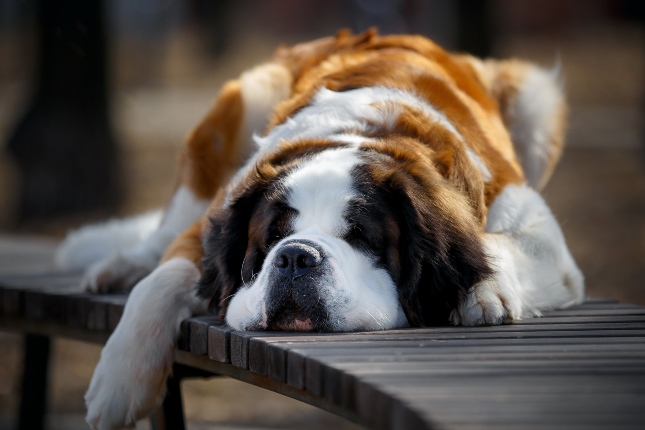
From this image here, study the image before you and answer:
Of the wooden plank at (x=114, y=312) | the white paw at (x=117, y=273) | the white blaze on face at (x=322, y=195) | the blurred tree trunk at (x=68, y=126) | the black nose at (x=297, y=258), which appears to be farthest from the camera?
the blurred tree trunk at (x=68, y=126)

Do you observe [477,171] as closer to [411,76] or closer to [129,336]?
[411,76]

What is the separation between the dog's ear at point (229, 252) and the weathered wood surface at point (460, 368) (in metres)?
0.10

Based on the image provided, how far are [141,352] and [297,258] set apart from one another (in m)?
0.70

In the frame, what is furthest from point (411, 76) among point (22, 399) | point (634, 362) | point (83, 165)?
point (83, 165)

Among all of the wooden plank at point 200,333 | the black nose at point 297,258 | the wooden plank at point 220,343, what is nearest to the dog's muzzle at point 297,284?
the black nose at point 297,258

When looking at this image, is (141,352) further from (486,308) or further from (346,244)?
(486,308)

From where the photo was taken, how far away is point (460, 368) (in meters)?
2.21

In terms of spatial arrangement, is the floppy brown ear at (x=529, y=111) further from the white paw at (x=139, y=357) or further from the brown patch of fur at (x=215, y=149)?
the white paw at (x=139, y=357)

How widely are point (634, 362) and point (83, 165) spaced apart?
7659 millimetres

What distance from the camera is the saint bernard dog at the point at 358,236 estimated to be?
9.22 feet

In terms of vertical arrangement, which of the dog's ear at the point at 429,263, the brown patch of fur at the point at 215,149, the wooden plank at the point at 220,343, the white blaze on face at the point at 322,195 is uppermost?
the brown patch of fur at the point at 215,149

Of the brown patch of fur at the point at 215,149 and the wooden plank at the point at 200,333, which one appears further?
the brown patch of fur at the point at 215,149

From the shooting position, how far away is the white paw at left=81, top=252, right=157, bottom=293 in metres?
3.85

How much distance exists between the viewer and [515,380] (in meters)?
2.06
